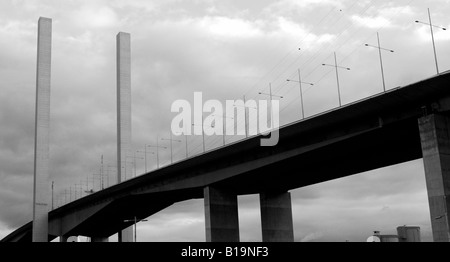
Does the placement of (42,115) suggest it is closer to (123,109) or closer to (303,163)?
(123,109)

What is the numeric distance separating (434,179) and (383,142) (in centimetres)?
1146

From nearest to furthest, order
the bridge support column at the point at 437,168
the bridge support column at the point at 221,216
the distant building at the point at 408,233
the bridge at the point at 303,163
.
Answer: the bridge support column at the point at 437,168, the bridge at the point at 303,163, the bridge support column at the point at 221,216, the distant building at the point at 408,233

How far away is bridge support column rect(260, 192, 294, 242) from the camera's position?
8444 cm

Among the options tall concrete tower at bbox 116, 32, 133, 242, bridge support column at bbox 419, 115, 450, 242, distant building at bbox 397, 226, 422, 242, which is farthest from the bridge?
distant building at bbox 397, 226, 422, 242

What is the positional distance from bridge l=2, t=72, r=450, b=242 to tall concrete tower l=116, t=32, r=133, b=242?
26.0ft

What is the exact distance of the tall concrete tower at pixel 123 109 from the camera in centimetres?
10838

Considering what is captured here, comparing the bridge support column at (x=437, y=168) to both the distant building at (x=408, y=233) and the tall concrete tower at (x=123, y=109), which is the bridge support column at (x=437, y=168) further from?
the tall concrete tower at (x=123, y=109)

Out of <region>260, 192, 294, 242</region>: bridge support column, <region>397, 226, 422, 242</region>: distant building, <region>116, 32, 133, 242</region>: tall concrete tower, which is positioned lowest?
<region>397, 226, 422, 242</region>: distant building

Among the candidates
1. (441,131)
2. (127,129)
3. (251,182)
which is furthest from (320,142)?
(127,129)

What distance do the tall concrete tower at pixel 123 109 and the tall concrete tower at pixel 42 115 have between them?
13.6 metres

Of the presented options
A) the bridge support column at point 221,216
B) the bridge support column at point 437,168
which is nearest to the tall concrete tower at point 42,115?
the bridge support column at point 221,216

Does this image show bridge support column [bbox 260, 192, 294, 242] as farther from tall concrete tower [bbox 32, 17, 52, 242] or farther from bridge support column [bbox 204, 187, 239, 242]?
tall concrete tower [bbox 32, 17, 52, 242]
